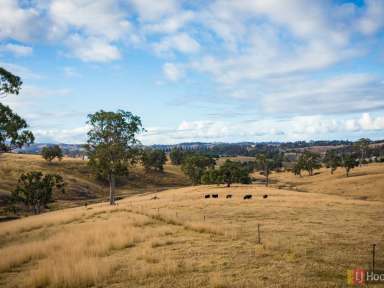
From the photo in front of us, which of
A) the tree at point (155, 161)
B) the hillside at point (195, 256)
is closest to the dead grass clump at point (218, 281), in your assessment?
the hillside at point (195, 256)

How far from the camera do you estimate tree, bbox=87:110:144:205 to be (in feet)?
188

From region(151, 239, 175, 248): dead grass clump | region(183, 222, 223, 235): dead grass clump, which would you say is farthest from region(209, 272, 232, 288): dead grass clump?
region(183, 222, 223, 235): dead grass clump

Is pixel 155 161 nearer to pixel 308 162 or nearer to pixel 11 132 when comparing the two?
pixel 308 162

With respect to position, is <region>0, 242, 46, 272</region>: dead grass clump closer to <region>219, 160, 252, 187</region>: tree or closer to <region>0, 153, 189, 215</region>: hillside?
<region>0, 153, 189, 215</region>: hillside

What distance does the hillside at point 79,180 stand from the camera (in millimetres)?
96812

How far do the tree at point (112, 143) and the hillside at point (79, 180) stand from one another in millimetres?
20168

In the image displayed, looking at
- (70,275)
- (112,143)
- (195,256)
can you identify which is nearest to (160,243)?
(195,256)

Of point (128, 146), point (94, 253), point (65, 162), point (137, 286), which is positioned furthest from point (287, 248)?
point (65, 162)

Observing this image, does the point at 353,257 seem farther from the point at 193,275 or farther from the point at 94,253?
the point at 94,253

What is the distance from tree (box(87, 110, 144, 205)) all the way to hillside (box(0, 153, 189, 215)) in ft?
66.2

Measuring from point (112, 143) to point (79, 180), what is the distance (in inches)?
2612

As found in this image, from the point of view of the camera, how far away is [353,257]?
1717cm

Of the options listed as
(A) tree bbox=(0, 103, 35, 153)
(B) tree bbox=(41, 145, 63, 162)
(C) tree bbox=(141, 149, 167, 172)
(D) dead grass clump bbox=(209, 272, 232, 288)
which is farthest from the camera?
(C) tree bbox=(141, 149, 167, 172)

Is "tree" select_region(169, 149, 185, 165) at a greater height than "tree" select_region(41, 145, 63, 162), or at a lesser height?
lesser
